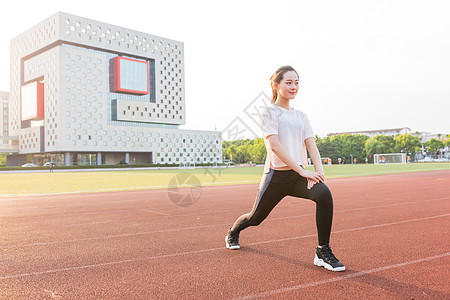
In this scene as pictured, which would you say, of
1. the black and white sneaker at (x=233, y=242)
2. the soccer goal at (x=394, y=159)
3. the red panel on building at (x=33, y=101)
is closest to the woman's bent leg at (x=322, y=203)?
the black and white sneaker at (x=233, y=242)

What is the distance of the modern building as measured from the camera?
80.1 m

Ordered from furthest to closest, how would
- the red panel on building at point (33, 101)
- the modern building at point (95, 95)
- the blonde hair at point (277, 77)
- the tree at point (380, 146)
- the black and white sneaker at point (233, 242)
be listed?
the tree at point (380, 146) < the red panel on building at point (33, 101) < the modern building at point (95, 95) < the black and white sneaker at point (233, 242) < the blonde hair at point (277, 77)

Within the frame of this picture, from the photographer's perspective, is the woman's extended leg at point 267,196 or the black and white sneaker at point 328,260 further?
the woman's extended leg at point 267,196

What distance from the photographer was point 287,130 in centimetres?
429

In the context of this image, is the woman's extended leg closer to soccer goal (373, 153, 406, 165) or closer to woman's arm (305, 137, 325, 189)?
woman's arm (305, 137, 325, 189)

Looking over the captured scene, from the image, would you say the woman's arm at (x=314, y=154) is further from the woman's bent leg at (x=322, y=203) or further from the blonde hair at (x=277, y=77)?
the blonde hair at (x=277, y=77)

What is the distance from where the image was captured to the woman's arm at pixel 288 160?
4.05 m

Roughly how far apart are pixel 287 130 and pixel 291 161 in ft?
1.34

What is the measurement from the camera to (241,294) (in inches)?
137

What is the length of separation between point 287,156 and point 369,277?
1627 millimetres

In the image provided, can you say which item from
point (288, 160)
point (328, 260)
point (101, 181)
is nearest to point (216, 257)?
point (328, 260)

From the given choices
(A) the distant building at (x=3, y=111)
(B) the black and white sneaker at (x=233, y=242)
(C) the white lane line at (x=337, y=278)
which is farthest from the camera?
(A) the distant building at (x=3, y=111)

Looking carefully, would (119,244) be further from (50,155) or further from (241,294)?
(50,155)

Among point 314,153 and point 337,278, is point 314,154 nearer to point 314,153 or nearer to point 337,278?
point 314,153
